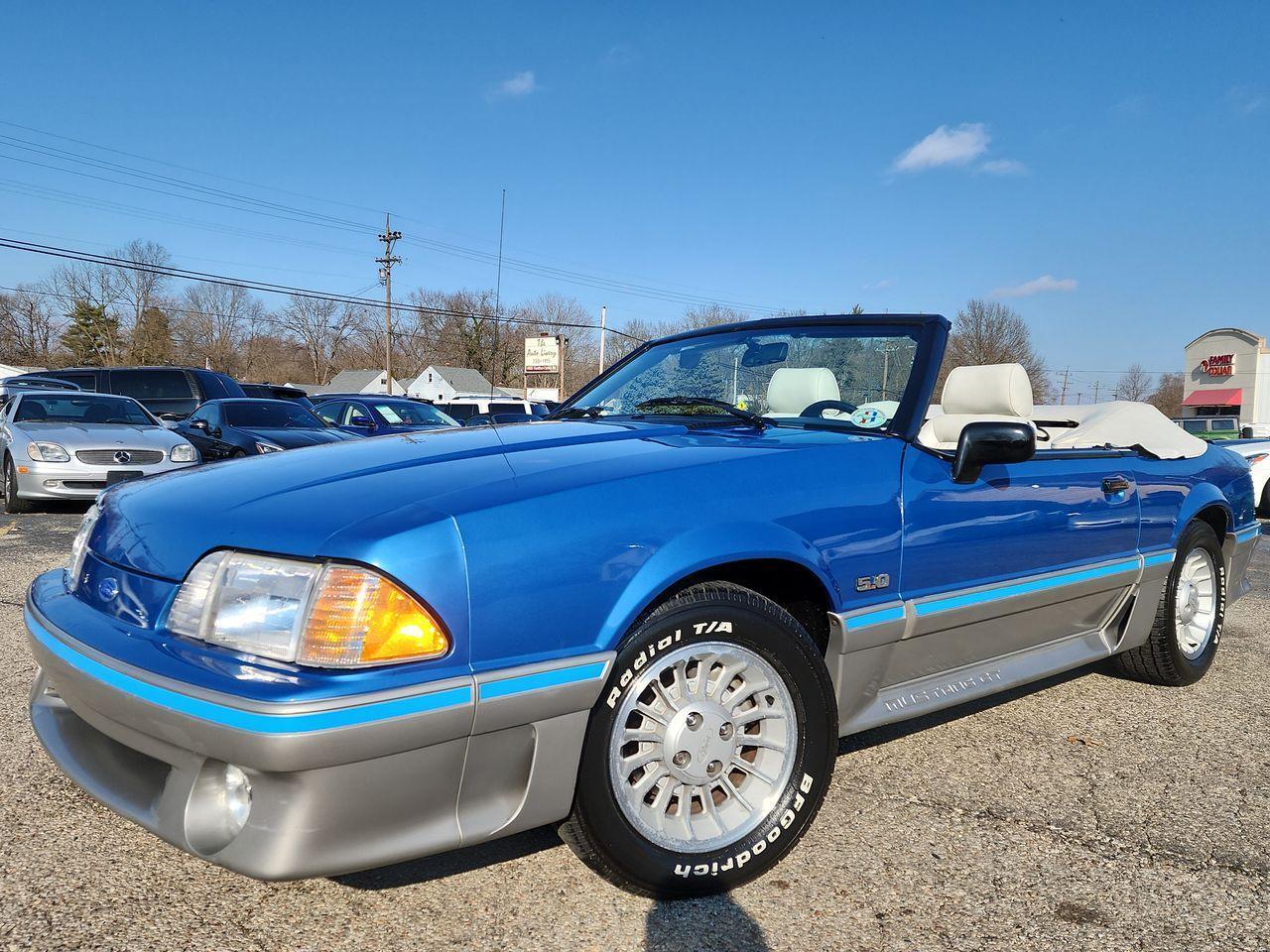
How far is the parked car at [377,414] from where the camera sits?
1262 cm

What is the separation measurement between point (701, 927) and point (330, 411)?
41.6ft

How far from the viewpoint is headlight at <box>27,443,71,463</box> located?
8820 millimetres

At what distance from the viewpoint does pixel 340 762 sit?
166cm

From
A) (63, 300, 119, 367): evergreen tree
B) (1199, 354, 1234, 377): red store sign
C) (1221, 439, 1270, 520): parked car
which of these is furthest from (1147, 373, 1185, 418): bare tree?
(63, 300, 119, 367): evergreen tree

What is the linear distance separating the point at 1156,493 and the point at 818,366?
5.09 feet

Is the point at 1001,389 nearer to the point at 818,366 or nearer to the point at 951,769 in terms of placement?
the point at 818,366

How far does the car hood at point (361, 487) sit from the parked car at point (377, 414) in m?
9.97

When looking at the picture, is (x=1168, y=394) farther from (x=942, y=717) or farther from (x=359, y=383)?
(x=942, y=717)

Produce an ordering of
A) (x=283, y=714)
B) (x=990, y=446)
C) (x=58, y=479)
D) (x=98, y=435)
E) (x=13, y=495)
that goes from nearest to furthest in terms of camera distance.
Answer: (x=283, y=714)
(x=990, y=446)
(x=58, y=479)
(x=13, y=495)
(x=98, y=435)

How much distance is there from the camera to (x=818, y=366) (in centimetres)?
319

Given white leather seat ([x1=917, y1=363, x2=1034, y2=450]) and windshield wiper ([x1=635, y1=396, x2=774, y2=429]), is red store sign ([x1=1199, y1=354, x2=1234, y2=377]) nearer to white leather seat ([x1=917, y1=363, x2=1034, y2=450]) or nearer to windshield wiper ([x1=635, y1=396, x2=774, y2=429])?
white leather seat ([x1=917, y1=363, x2=1034, y2=450])

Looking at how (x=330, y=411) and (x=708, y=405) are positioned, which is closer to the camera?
(x=708, y=405)

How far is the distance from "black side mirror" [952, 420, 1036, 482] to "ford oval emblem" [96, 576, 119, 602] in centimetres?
224

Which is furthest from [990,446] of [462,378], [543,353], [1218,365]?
[462,378]
